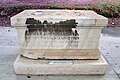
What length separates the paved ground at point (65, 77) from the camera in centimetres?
410

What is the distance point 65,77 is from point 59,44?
529 mm

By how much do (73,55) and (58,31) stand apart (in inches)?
18.4

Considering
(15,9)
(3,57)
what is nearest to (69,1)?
(15,9)

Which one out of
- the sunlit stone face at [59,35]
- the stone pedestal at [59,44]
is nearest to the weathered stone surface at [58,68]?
the stone pedestal at [59,44]

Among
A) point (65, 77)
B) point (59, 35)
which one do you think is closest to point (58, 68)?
point (65, 77)

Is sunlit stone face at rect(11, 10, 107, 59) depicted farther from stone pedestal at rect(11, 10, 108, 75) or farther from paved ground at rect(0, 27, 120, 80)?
paved ground at rect(0, 27, 120, 80)

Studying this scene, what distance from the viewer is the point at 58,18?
13.5 ft

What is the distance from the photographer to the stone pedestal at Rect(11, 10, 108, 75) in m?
4.11

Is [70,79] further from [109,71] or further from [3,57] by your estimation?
[3,57]

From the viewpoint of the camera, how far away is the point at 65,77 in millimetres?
4105

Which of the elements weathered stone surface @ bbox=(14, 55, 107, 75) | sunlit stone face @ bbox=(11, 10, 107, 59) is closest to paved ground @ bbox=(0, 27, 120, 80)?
weathered stone surface @ bbox=(14, 55, 107, 75)

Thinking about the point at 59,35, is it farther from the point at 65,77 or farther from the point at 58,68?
the point at 65,77

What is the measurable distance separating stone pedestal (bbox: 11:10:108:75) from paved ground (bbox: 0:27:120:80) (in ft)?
0.42

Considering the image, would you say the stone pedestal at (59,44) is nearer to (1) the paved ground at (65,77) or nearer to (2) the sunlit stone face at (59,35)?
(2) the sunlit stone face at (59,35)
